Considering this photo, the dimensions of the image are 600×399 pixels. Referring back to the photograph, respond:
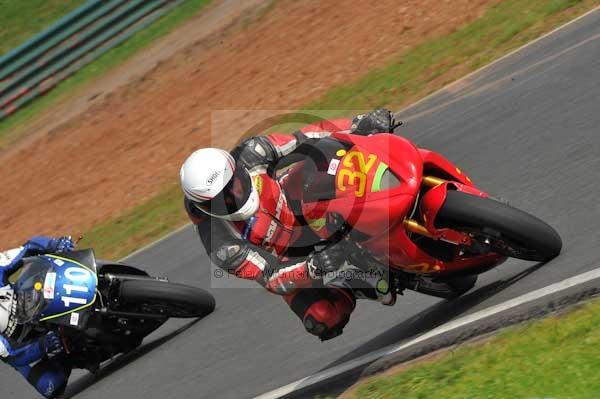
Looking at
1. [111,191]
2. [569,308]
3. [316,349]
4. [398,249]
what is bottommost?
[111,191]

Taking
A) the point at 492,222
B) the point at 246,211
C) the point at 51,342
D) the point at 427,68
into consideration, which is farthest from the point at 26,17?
the point at 492,222

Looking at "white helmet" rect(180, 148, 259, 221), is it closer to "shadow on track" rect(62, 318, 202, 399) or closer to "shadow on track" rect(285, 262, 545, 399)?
"shadow on track" rect(285, 262, 545, 399)

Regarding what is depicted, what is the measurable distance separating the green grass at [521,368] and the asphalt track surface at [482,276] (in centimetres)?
54

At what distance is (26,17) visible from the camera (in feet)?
68.6

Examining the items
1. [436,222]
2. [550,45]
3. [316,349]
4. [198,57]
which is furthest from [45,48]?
[436,222]

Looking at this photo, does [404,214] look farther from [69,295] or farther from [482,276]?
[69,295]

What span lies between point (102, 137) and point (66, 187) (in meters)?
1.47

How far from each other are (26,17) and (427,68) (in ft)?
40.6

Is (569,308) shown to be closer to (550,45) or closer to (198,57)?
(550,45)

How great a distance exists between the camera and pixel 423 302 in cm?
635

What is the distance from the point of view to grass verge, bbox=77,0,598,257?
35.3ft

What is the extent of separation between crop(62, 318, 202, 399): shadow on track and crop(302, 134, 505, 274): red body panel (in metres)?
3.09

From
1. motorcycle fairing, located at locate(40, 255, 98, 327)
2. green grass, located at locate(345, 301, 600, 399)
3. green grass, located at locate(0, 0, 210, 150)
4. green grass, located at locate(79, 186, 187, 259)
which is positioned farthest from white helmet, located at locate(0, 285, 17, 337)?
green grass, located at locate(0, 0, 210, 150)

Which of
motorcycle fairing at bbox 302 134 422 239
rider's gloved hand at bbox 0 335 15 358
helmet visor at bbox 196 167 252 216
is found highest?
helmet visor at bbox 196 167 252 216
